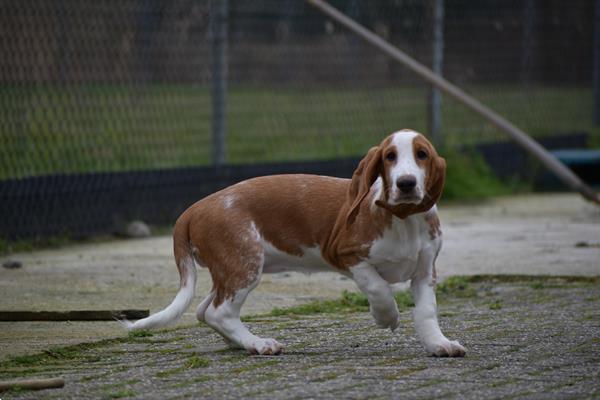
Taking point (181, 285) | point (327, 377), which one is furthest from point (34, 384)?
point (181, 285)

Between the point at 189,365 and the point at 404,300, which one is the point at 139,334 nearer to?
the point at 189,365

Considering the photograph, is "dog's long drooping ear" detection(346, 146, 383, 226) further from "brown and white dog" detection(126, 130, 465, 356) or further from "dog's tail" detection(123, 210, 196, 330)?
"dog's tail" detection(123, 210, 196, 330)

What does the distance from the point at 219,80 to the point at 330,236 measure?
4.89 meters

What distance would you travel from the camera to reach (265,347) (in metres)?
4.75

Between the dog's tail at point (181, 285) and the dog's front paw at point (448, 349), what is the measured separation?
946mm

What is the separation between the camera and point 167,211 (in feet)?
30.1

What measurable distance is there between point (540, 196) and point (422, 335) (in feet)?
24.3

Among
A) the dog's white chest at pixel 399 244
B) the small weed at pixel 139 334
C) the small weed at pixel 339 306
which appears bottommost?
the small weed at pixel 339 306

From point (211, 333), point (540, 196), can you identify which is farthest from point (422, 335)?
point (540, 196)

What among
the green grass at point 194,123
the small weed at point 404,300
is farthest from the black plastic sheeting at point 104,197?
the small weed at point 404,300

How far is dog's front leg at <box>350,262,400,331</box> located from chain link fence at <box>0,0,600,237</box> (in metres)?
3.65

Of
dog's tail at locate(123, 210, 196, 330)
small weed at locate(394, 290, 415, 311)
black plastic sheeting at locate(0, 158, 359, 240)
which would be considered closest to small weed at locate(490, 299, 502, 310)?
small weed at locate(394, 290, 415, 311)

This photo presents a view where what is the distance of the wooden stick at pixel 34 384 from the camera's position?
3988 millimetres

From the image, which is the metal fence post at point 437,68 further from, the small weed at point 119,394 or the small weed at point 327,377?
the small weed at point 119,394
